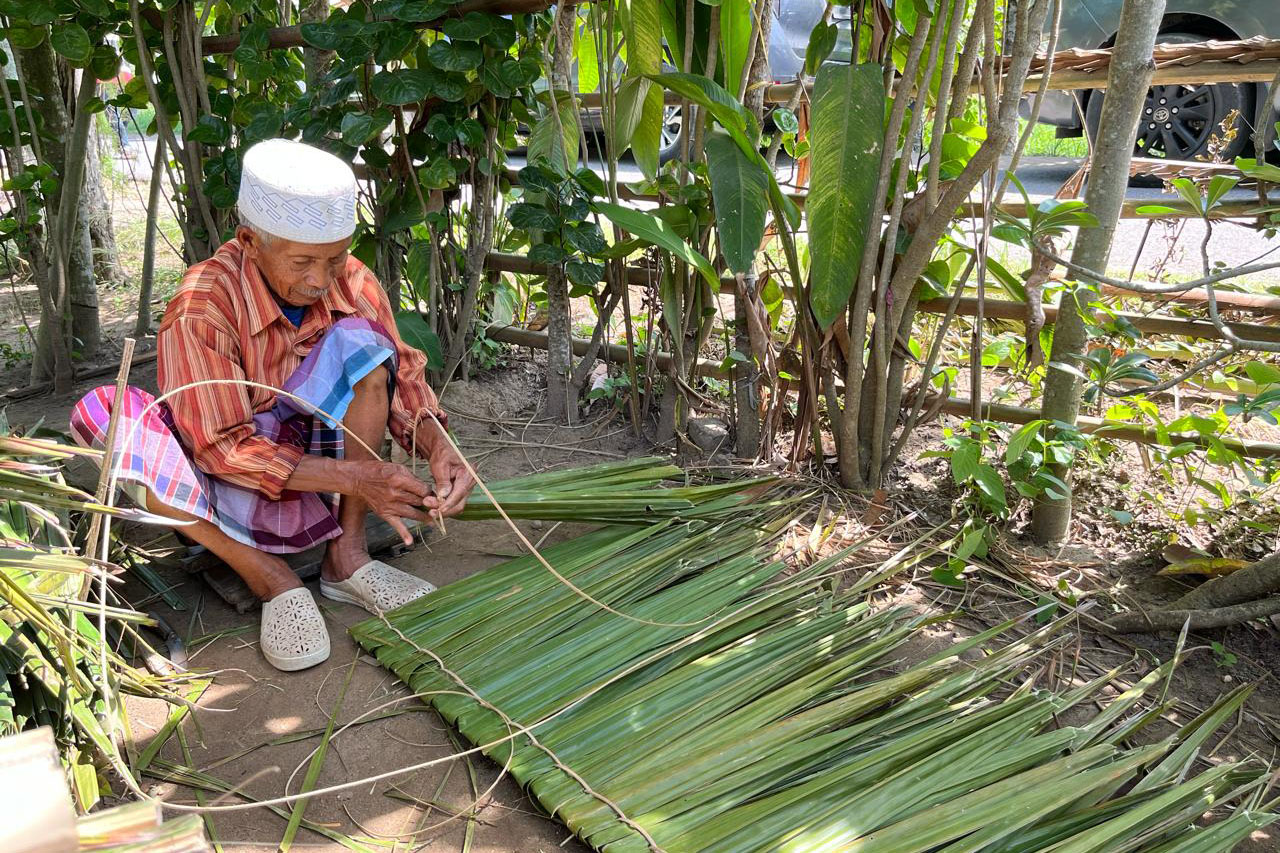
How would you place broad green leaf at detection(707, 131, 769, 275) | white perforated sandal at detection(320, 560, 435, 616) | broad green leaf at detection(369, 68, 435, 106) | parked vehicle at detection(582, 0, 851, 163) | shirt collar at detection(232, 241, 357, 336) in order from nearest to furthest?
shirt collar at detection(232, 241, 357, 336), white perforated sandal at detection(320, 560, 435, 616), broad green leaf at detection(707, 131, 769, 275), broad green leaf at detection(369, 68, 435, 106), parked vehicle at detection(582, 0, 851, 163)

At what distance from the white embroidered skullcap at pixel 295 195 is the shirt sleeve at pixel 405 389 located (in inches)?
13.1

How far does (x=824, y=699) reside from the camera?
1.56m

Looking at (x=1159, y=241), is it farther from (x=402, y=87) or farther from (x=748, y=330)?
(x=402, y=87)

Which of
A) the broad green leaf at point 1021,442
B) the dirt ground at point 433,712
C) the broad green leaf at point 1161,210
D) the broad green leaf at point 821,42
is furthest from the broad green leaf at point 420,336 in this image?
the broad green leaf at point 1161,210

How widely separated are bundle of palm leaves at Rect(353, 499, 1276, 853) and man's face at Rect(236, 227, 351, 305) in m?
0.64

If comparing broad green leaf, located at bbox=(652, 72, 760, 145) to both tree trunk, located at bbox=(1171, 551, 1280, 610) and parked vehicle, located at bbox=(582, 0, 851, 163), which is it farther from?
parked vehicle, located at bbox=(582, 0, 851, 163)

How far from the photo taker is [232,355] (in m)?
1.83

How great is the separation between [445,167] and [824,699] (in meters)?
1.67

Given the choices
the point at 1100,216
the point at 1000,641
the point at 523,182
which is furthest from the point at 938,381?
the point at 523,182

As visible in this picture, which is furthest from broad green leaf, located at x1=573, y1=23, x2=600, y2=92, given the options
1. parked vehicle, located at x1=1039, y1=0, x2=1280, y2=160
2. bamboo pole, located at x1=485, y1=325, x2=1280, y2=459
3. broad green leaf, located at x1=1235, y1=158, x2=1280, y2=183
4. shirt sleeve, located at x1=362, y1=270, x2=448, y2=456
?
parked vehicle, located at x1=1039, y1=0, x2=1280, y2=160

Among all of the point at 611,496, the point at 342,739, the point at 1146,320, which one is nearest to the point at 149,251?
the point at 611,496

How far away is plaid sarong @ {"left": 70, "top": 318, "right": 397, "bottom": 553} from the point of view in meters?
1.72

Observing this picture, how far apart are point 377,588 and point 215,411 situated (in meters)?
0.48

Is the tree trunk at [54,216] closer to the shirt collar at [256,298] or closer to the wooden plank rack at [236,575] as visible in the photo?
the wooden plank rack at [236,575]
